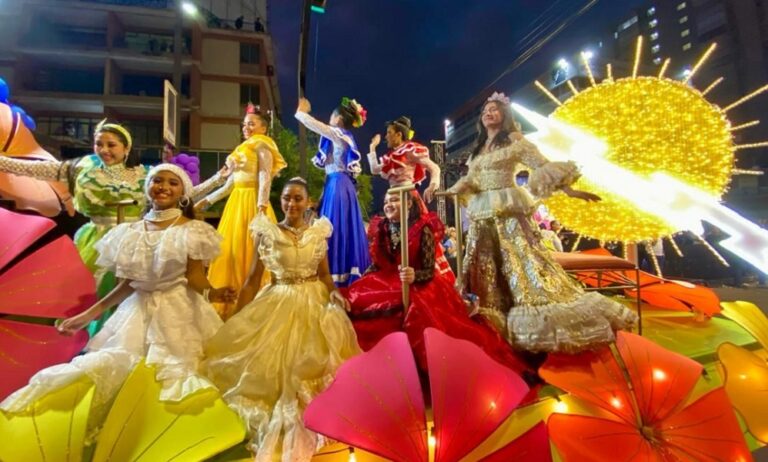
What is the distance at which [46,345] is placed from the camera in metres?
1.93

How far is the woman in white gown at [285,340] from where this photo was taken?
1.91 m

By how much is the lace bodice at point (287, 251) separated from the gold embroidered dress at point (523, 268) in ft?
3.58

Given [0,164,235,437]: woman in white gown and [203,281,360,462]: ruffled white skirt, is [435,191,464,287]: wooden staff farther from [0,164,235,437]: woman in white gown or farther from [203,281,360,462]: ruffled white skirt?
[0,164,235,437]: woman in white gown

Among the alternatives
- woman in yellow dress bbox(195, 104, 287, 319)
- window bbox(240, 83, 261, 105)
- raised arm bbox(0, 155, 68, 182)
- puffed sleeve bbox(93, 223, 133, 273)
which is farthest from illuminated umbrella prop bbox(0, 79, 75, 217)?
window bbox(240, 83, 261, 105)

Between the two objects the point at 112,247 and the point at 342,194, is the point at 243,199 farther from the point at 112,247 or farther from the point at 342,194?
the point at 112,247

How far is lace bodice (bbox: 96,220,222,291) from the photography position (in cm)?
205

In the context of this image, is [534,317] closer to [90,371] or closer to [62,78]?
[90,371]

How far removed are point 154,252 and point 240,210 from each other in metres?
1.39

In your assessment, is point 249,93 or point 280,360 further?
point 249,93

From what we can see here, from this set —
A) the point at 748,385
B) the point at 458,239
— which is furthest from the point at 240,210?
the point at 748,385

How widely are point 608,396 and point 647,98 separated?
2.62 metres

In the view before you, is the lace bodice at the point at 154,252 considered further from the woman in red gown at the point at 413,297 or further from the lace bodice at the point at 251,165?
the lace bodice at the point at 251,165

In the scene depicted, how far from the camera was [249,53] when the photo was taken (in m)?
22.2

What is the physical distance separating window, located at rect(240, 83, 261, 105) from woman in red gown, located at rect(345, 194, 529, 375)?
20.8 meters
